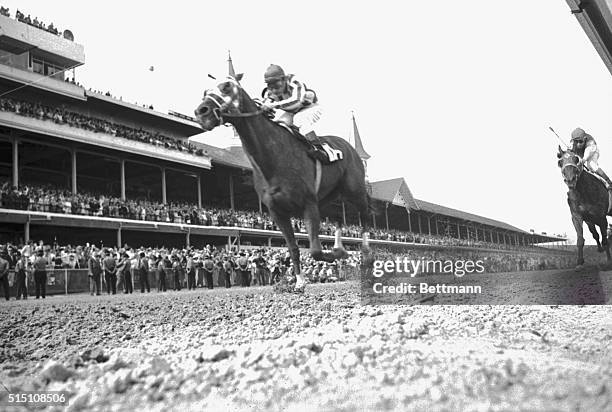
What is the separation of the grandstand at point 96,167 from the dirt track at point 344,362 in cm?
438

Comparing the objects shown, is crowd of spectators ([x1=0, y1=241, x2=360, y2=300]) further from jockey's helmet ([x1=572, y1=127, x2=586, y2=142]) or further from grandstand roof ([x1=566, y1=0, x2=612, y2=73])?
grandstand roof ([x1=566, y1=0, x2=612, y2=73])

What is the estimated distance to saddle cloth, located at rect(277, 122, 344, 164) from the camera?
18.0 feet

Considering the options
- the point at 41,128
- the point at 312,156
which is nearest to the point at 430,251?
the point at 312,156

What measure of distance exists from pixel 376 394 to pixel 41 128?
18.7 meters

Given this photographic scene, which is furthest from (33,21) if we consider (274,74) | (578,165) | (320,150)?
(578,165)

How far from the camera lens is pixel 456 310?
4.93 meters

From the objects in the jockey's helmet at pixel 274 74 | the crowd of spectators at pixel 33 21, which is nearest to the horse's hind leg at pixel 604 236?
the jockey's helmet at pixel 274 74

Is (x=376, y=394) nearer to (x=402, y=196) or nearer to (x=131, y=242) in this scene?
(x=402, y=196)

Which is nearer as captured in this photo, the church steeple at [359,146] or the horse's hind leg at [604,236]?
the church steeple at [359,146]

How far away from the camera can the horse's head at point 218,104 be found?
4.77 meters

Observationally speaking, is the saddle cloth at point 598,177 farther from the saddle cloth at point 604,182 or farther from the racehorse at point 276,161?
the racehorse at point 276,161

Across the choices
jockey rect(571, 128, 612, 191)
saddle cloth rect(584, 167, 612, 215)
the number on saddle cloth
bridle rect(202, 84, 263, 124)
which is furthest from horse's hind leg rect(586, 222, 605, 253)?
bridle rect(202, 84, 263, 124)

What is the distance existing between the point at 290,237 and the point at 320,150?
946 millimetres

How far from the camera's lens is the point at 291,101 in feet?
18.2
